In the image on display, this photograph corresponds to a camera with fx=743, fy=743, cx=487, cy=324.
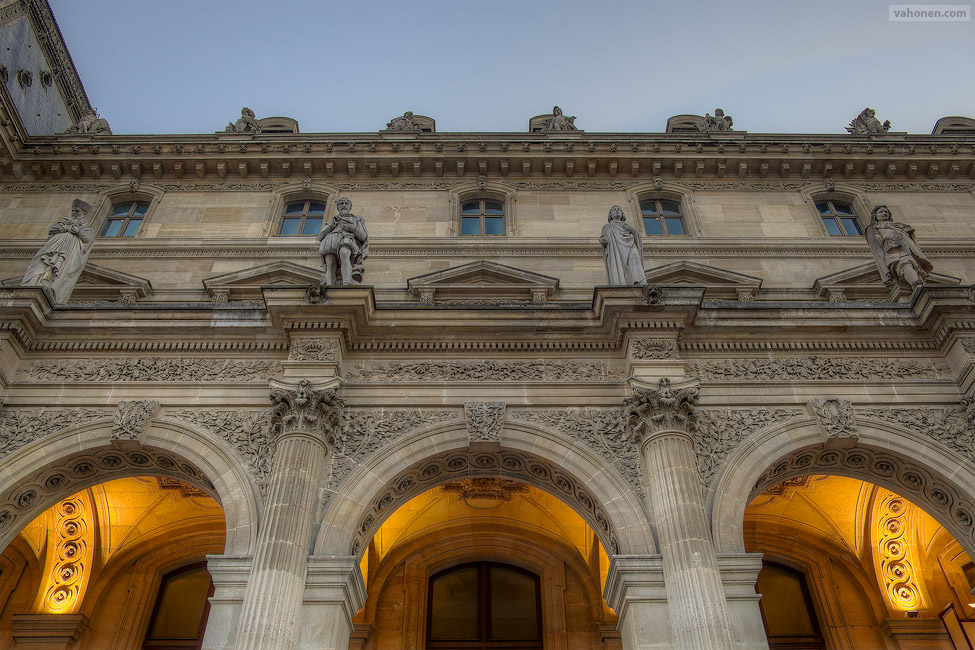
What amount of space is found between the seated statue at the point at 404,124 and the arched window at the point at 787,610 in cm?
1565

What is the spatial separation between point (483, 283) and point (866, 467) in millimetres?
9343

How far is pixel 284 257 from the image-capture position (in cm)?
1934

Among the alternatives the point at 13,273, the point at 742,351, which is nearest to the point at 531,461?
the point at 742,351

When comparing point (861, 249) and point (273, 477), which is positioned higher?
point (861, 249)

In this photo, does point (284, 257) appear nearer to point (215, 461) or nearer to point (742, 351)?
point (215, 461)

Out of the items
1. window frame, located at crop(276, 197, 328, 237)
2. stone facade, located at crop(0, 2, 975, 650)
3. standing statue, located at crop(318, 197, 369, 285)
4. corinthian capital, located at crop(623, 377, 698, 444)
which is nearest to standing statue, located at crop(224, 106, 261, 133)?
window frame, located at crop(276, 197, 328, 237)

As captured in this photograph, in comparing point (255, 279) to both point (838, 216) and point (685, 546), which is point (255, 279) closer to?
point (685, 546)

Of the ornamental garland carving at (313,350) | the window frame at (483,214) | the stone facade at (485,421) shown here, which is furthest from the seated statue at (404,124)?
the ornamental garland carving at (313,350)

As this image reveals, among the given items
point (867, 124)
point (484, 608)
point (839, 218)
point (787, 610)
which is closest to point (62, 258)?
point (484, 608)

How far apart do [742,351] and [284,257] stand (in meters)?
11.7

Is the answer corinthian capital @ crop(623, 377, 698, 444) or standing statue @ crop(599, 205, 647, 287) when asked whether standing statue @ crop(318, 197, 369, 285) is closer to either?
standing statue @ crop(599, 205, 647, 287)

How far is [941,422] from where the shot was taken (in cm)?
1237

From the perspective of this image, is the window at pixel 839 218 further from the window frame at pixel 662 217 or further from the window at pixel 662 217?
the window at pixel 662 217

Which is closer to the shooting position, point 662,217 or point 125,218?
point 662,217
